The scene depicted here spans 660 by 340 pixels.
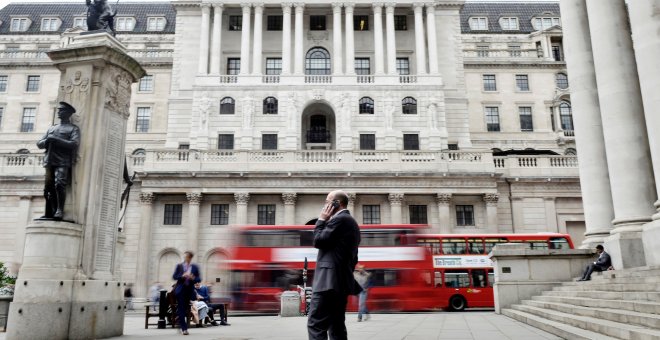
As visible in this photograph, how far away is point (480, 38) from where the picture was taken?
72562mm

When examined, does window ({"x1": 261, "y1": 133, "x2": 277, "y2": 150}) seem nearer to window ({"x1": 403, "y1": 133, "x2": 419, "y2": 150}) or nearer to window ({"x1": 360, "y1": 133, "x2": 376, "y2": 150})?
window ({"x1": 360, "y1": 133, "x2": 376, "y2": 150})

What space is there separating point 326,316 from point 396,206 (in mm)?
30912

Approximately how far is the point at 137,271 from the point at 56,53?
85.4ft

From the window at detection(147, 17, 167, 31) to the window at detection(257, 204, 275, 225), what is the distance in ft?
150

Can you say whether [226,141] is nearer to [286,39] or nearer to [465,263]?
[286,39]

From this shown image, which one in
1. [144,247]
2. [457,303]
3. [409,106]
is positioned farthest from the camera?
[409,106]

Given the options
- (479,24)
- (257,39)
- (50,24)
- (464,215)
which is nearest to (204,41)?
(257,39)

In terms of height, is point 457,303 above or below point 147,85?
below

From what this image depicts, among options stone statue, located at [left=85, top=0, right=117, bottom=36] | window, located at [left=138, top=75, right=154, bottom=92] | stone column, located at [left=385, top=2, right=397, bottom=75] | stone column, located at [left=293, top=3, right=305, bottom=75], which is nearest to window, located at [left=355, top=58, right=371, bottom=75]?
stone column, located at [left=385, top=2, right=397, bottom=75]

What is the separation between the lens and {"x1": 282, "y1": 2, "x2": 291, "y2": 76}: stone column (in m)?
46.6

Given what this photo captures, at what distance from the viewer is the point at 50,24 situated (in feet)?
242

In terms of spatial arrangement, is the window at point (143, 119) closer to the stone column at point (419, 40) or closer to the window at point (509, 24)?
the stone column at point (419, 40)

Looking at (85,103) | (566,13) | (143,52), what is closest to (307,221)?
(566,13)

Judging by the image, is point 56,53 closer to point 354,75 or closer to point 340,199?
point 340,199
